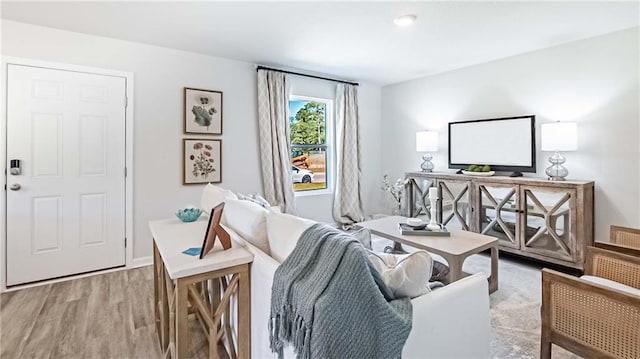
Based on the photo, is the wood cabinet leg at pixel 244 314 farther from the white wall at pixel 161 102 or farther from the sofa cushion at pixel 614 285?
the white wall at pixel 161 102

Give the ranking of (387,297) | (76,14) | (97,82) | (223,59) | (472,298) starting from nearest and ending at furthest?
(387,297)
(472,298)
(76,14)
(97,82)
(223,59)

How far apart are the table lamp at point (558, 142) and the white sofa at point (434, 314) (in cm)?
244

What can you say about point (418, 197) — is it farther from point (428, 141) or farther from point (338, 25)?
point (338, 25)

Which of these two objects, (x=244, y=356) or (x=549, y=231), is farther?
(x=549, y=231)

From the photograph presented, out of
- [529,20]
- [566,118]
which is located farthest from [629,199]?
[529,20]

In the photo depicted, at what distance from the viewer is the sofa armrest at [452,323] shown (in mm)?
1132

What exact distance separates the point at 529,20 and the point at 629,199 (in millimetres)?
1904

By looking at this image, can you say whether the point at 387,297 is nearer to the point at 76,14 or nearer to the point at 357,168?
the point at 76,14

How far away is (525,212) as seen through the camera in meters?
3.16

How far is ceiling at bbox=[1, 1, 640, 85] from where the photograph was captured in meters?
2.41

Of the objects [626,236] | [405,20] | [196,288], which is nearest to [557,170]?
[626,236]

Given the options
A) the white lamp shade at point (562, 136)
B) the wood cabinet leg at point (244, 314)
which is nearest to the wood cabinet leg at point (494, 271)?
the white lamp shade at point (562, 136)

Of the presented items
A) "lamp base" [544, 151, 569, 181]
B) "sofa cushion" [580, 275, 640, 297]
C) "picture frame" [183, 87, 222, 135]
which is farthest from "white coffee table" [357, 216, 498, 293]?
"picture frame" [183, 87, 222, 135]

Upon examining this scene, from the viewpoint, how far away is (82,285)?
9.14 ft
